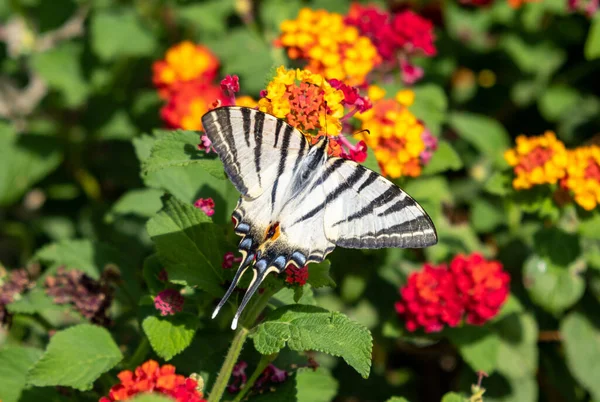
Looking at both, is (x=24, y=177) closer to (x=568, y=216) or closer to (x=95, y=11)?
(x=95, y=11)

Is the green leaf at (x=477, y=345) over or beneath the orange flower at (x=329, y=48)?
beneath

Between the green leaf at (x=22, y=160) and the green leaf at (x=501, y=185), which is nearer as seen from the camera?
the green leaf at (x=501, y=185)

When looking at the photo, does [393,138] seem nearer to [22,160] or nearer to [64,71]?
[64,71]

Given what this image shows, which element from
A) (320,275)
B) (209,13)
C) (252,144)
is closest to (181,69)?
(209,13)

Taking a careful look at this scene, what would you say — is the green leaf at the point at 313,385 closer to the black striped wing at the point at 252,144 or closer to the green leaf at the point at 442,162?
the black striped wing at the point at 252,144

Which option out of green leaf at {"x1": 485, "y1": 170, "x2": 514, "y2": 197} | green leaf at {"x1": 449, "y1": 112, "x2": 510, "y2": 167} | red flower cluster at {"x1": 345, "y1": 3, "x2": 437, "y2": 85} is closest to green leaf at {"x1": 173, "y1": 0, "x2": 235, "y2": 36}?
red flower cluster at {"x1": 345, "y1": 3, "x2": 437, "y2": 85}

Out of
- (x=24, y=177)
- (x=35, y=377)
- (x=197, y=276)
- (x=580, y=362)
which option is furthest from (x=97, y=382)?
(x=580, y=362)

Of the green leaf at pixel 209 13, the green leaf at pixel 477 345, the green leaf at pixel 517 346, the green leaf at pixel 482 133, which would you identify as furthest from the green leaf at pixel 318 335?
the green leaf at pixel 209 13

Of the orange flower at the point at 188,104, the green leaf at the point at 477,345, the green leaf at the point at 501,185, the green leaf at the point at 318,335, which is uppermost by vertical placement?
the green leaf at the point at 318,335
